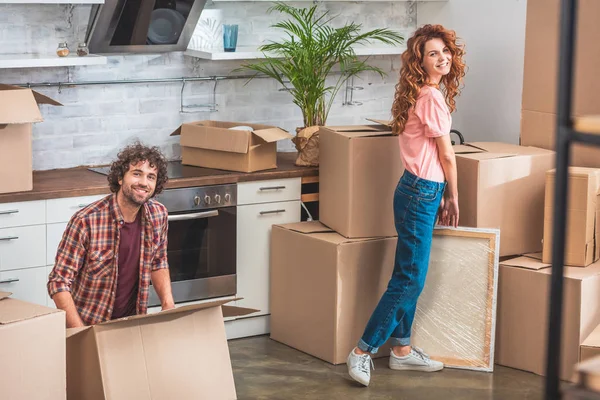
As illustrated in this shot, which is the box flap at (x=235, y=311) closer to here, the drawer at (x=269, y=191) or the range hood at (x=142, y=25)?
the drawer at (x=269, y=191)

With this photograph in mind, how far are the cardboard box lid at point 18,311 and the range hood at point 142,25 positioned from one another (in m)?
1.85

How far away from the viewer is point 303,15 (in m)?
→ 4.97

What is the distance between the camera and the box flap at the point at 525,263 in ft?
14.2

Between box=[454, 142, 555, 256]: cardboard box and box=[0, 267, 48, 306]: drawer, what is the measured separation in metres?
1.92

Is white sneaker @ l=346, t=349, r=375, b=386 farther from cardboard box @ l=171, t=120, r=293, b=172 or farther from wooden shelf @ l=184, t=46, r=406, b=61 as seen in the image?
wooden shelf @ l=184, t=46, r=406, b=61

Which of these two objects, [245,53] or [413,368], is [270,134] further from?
[413,368]

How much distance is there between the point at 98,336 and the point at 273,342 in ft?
6.39

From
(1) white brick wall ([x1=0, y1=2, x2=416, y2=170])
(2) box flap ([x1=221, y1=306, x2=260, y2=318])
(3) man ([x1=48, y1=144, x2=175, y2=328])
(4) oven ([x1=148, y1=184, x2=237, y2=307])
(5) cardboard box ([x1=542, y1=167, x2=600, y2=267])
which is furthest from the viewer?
(1) white brick wall ([x1=0, y1=2, x2=416, y2=170])

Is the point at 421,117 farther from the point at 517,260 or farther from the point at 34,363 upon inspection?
the point at 34,363

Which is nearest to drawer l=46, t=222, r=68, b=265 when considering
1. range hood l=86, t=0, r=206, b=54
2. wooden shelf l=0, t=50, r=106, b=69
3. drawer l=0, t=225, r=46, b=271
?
drawer l=0, t=225, r=46, b=271

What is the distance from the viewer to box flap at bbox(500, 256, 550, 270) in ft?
14.2

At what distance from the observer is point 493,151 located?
453cm

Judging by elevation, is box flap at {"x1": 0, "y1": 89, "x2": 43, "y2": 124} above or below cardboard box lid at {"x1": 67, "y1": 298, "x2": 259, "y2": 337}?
above

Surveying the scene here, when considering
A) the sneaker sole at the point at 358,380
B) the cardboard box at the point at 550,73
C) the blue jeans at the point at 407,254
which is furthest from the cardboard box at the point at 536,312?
the sneaker sole at the point at 358,380
